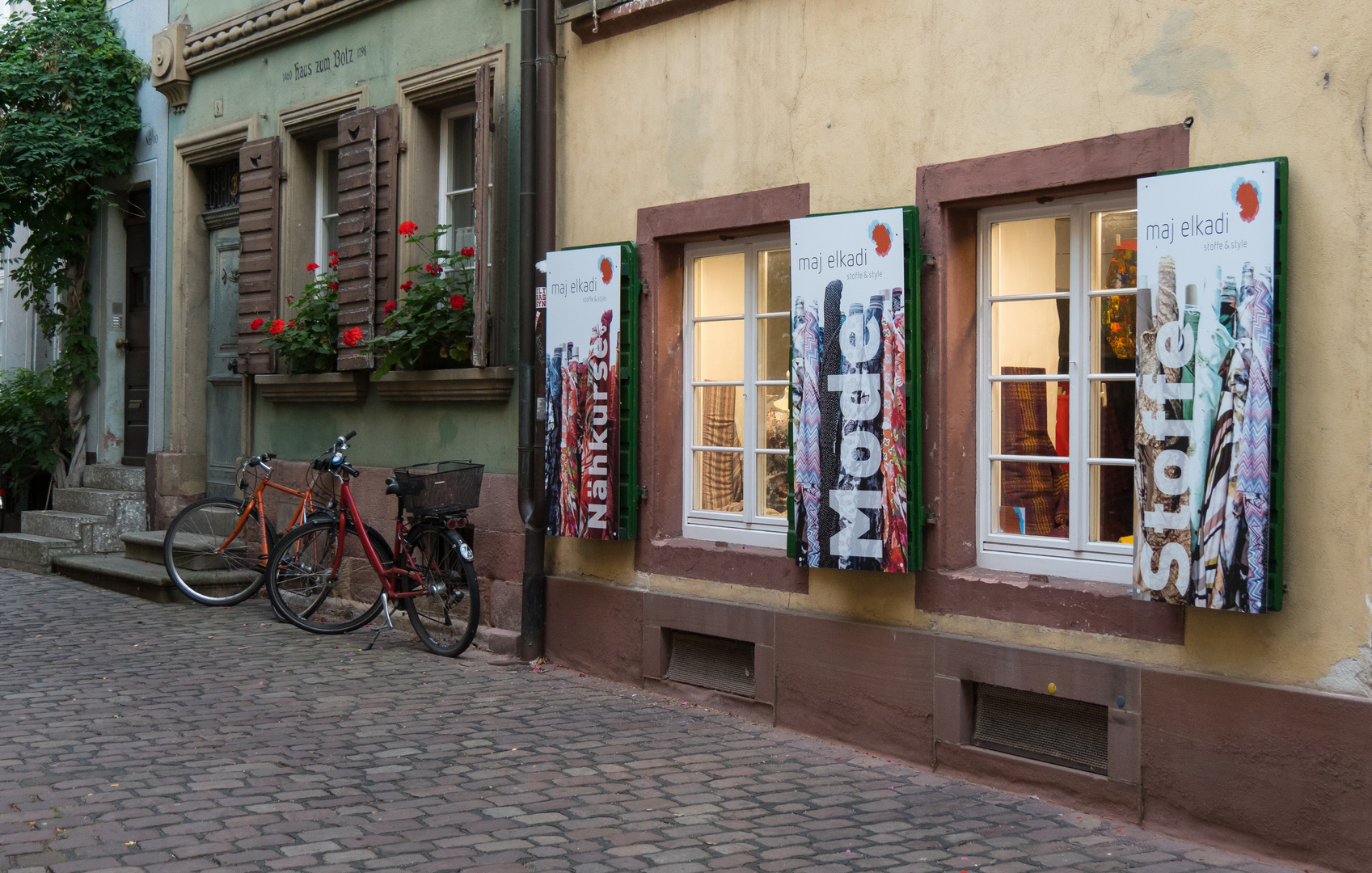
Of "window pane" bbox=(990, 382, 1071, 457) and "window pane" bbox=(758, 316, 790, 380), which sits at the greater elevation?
"window pane" bbox=(758, 316, 790, 380)

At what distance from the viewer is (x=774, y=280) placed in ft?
23.4

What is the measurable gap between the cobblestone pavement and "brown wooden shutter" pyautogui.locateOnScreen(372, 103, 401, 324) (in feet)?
8.89

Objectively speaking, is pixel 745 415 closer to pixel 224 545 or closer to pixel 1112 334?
pixel 1112 334

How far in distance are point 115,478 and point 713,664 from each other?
7527 millimetres

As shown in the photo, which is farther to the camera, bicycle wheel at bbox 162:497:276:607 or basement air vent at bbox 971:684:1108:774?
bicycle wheel at bbox 162:497:276:607

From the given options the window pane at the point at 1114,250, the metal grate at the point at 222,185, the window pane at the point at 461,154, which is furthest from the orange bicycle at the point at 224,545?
the window pane at the point at 1114,250

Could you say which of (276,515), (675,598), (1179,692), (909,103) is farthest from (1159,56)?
(276,515)

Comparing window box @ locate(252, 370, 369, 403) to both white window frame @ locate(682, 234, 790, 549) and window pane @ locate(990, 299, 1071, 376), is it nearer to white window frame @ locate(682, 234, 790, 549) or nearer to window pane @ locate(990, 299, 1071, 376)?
white window frame @ locate(682, 234, 790, 549)

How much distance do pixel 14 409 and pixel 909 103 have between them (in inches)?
399

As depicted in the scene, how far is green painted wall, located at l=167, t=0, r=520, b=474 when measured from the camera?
28.2 ft

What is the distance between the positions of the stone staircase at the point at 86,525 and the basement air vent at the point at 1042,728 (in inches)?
330

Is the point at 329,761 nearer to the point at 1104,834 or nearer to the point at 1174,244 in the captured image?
the point at 1104,834

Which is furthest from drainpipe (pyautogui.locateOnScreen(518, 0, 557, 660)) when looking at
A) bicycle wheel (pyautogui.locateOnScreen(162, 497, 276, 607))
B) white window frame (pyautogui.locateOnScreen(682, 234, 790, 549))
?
bicycle wheel (pyautogui.locateOnScreen(162, 497, 276, 607))

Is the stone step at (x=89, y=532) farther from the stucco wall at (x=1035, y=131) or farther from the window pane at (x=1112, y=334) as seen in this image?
the window pane at (x=1112, y=334)
